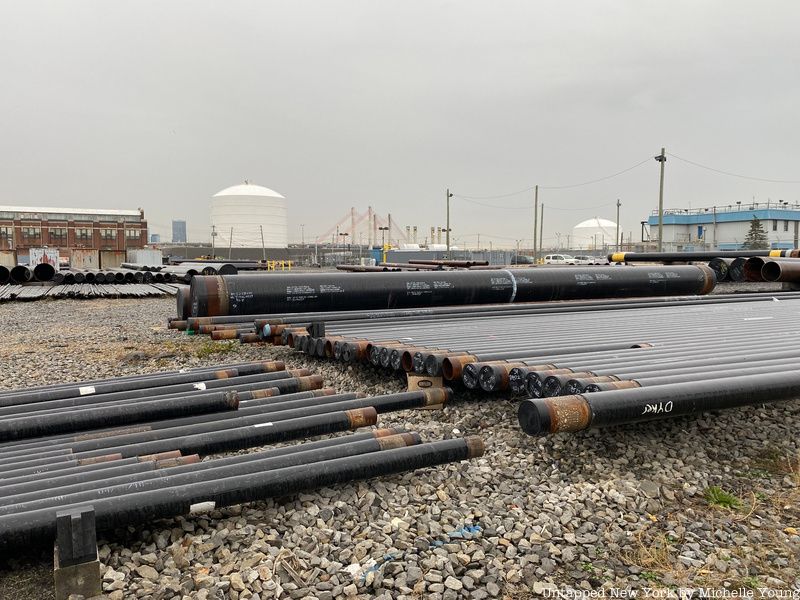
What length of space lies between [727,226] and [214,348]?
65.5 meters

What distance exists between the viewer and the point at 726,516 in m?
3.93

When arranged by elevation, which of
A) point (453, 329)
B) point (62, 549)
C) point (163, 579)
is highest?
point (453, 329)

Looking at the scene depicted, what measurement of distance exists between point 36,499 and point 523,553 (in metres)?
2.89

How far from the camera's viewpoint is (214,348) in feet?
33.6

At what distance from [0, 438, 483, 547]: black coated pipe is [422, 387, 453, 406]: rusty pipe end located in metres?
1.14

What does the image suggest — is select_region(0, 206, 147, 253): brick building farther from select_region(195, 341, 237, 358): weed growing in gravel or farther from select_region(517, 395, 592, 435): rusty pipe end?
select_region(517, 395, 592, 435): rusty pipe end

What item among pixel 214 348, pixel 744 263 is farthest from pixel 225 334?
pixel 744 263

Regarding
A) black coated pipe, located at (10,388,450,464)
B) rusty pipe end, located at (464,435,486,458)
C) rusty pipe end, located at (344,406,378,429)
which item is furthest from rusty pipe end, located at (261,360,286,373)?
rusty pipe end, located at (464,435,486,458)

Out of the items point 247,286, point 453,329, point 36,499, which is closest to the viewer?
point 36,499

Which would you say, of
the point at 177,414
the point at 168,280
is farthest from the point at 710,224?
the point at 177,414

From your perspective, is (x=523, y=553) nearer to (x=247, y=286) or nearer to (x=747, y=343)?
(x=747, y=343)

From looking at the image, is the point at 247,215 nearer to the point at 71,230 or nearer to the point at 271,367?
the point at 71,230

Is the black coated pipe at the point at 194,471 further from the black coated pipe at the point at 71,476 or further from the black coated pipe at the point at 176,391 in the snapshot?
the black coated pipe at the point at 176,391

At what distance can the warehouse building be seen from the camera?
58969 millimetres
